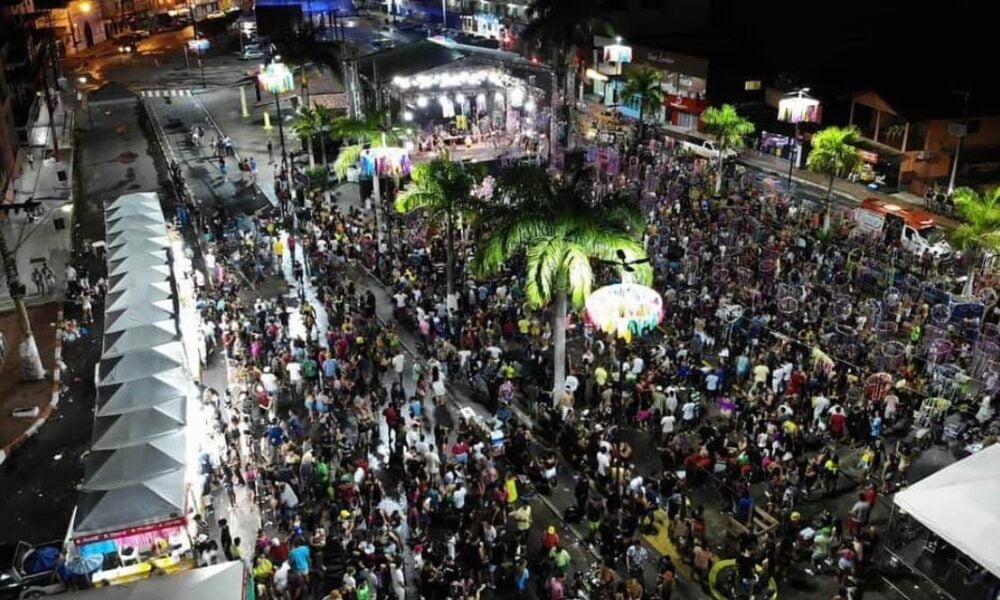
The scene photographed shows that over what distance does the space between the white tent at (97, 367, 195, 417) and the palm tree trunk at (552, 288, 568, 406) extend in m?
9.71

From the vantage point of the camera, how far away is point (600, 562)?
1816 cm

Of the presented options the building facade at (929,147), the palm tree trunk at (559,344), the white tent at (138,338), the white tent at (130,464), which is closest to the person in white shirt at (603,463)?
the palm tree trunk at (559,344)

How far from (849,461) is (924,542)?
3.36 metres

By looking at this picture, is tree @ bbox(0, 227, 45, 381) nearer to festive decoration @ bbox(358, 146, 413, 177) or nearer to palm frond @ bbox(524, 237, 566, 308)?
festive decoration @ bbox(358, 146, 413, 177)

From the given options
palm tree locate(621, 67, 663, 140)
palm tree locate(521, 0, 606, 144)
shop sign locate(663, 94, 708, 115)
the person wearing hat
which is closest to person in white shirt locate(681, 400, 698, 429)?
the person wearing hat

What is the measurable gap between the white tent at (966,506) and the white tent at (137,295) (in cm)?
2094

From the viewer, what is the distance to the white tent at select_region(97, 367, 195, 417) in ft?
66.6

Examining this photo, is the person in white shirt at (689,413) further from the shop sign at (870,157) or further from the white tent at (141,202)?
the shop sign at (870,157)

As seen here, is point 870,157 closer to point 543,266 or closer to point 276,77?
point 543,266

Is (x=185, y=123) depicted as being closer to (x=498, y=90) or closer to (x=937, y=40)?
(x=498, y=90)

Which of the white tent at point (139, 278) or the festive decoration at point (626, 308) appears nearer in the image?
the festive decoration at point (626, 308)

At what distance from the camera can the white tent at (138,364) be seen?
21.7 meters

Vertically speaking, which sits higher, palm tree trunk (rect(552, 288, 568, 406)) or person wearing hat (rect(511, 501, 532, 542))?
palm tree trunk (rect(552, 288, 568, 406))

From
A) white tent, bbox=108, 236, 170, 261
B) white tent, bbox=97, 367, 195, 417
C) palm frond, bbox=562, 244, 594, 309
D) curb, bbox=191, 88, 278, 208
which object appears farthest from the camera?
curb, bbox=191, 88, 278, 208
